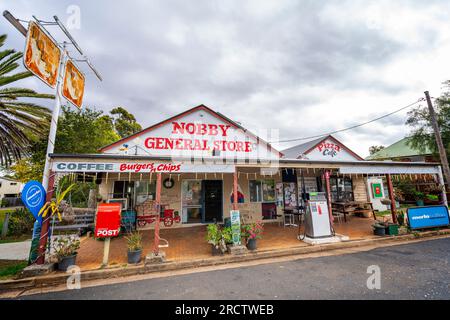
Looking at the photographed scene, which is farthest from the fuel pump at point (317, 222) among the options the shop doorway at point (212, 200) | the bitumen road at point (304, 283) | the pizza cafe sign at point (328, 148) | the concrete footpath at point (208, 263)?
the pizza cafe sign at point (328, 148)

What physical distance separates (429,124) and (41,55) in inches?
963

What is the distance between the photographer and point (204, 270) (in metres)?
4.78

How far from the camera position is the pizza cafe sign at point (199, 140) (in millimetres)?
10078

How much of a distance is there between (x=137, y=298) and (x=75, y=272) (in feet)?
6.95

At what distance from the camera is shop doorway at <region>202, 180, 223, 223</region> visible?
381 inches

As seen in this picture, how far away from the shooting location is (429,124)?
1588 centimetres

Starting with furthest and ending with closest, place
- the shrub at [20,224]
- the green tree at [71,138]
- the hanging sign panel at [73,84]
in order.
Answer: the green tree at [71,138], the shrub at [20,224], the hanging sign panel at [73,84]

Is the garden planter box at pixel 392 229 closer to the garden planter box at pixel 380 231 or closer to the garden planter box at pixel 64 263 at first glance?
the garden planter box at pixel 380 231

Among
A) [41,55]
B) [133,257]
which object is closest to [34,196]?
[133,257]

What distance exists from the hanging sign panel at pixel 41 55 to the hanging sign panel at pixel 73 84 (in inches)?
10.0

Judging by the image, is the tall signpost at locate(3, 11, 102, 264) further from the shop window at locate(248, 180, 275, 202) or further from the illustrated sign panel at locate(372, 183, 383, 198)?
the illustrated sign panel at locate(372, 183, 383, 198)
